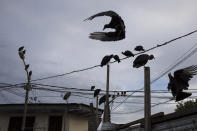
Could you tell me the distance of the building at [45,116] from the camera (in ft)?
59.1

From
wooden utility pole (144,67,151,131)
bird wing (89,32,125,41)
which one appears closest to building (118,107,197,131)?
wooden utility pole (144,67,151,131)

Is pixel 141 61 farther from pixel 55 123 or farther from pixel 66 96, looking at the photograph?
pixel 55 123

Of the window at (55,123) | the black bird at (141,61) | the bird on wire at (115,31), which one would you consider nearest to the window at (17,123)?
the window at (55,123)

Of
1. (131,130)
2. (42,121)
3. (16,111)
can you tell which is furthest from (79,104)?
(131,130)

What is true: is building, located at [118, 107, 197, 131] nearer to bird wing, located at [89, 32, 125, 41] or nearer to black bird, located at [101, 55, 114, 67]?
black bird, located at [101, 55, 114, 67]

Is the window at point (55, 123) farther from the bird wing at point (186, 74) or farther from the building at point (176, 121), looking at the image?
the bird wing at point (186, 74)

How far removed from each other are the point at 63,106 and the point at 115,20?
1359 cm

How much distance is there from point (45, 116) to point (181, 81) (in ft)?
50.5

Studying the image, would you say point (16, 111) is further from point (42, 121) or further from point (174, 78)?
point (174, 78)

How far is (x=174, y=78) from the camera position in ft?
16.0

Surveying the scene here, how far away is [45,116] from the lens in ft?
62.0

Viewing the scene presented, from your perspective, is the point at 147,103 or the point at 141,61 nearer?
the point at 147,103

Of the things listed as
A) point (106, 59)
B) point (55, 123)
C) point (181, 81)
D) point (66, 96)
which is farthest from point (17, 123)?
point (181, 81)

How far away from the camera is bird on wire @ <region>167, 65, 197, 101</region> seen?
4.69m
